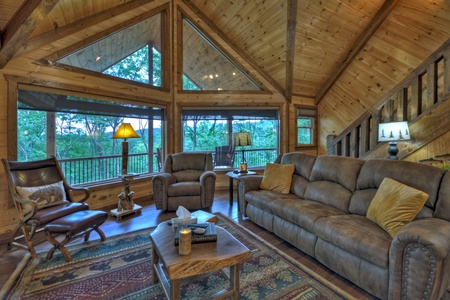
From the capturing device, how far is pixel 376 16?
4363 millimetres

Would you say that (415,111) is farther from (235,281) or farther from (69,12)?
(69,12)

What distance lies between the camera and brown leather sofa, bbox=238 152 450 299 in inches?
57.8

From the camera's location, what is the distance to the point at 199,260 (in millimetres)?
1486

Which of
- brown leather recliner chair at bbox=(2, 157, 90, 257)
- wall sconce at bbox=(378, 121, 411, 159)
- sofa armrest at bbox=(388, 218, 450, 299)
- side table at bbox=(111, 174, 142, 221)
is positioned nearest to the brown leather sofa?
sofa armrest at bbox=(388, 218, 450, 299)

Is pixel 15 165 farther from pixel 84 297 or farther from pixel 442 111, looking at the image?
pixel 442 111

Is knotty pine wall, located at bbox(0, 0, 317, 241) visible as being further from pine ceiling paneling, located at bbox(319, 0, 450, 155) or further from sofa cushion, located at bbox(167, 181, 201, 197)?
sofa cushion, located at bbox(167, 181, 201, 197)

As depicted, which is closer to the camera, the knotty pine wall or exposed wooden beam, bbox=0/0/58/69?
exposed wooden beam, bbox=0/0/58/69

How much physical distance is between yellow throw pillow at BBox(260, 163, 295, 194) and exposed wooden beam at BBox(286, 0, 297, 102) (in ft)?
8.59

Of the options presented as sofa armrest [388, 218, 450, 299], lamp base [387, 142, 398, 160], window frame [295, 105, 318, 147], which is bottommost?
sofa armrest [388, 218, 450, 299]

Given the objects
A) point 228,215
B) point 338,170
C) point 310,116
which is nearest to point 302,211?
point 338,170

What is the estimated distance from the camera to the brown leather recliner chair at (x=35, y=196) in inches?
93.8

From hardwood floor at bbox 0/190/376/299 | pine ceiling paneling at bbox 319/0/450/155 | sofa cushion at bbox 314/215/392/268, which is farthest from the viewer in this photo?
pine ceiling paneling at bbox 319/0/450/155

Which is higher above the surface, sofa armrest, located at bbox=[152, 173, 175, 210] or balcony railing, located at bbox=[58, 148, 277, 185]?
balcony railing, located at bbox=[58, 148, 277, 185]

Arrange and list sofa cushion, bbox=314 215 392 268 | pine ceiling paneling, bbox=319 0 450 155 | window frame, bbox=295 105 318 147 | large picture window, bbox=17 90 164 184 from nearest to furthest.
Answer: sofa cushion, bbox=314 215 392 268
large picture window, bbox=17 90 164 184
pine ceiling paneling, bbox=319 0 450 155
window frame, bbox=295 105 318 147
